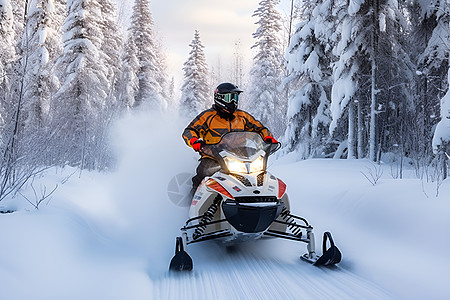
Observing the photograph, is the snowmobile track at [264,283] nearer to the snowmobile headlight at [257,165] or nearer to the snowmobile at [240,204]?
the snowmobile at [240,204]

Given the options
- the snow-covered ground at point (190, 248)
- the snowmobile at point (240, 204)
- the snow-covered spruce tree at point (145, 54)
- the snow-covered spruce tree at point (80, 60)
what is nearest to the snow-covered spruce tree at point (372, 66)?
the snow-covered ground at point (190, 248)

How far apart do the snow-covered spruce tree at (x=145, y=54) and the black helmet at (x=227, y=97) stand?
26.4m

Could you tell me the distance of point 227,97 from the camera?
5.49 metres

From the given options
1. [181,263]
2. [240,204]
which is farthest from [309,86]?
[181,263]

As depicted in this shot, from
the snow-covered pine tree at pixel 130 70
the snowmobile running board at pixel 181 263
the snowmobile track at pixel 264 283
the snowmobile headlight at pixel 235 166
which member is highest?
the snow-covered pine tree at pixel 130 70

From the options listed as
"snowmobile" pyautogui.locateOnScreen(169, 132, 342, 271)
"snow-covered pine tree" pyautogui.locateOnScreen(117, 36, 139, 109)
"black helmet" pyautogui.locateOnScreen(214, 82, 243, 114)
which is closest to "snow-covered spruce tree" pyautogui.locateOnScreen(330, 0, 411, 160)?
"black helmet" pyautogui.locateOnScreen(214, 82, 243, 114)

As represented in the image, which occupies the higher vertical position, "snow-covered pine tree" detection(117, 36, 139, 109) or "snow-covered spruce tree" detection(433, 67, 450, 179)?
"snow-covered pine tree" detection(117, 36, 139, 109)

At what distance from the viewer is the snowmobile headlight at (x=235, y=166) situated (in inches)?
174

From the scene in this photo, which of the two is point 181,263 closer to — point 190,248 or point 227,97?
point 190,248

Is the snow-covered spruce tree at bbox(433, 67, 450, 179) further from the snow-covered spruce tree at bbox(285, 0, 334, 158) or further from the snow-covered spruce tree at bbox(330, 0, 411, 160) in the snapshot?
the snow-covered spruce tree at bbox(285, 0, 334, 158)

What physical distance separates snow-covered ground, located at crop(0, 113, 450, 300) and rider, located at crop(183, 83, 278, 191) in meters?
1.25

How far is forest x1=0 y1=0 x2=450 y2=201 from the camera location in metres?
5.33

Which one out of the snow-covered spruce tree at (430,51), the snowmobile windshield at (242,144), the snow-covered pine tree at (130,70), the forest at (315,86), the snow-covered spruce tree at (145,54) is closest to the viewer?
the snowmobile windshield at (242,144)

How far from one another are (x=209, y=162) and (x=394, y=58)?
1081 centimetres
